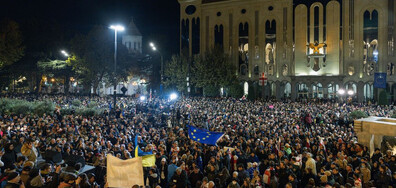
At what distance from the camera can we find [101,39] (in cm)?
4722

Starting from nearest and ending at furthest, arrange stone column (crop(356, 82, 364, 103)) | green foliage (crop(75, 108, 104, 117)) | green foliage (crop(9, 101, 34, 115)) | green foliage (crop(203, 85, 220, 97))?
1. green foliage (crop(75, 108, 104, 117))
2. green foliage (crop(9, 101, 34, 115))
3. stone column (crop(356, 82, 364, 103))
4. green foliage (crop(203, 85, 220, 97))

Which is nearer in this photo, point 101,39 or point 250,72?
point 101,39

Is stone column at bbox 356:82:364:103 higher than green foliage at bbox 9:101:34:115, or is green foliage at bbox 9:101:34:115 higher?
stone column at bbox 356:82:364:103

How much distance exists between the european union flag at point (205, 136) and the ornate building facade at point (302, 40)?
122 ft

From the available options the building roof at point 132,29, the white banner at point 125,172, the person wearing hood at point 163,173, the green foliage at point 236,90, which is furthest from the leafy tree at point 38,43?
the white banner at point 125,172

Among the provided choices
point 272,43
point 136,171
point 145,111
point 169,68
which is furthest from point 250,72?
point 136,171

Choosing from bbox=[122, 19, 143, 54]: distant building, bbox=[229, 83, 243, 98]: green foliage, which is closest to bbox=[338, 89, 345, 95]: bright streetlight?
bbox=[229, 83, 243, 98]: green foliage

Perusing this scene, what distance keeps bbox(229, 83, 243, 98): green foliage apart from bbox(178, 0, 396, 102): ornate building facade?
12.1ft

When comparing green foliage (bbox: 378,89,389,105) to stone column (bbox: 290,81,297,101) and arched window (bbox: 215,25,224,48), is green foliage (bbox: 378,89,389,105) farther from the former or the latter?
arched window (bbox: 215,25,224,48)

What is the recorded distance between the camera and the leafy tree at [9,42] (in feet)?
133

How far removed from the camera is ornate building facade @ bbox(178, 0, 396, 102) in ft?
141

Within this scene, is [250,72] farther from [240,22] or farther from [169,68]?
[169,68]

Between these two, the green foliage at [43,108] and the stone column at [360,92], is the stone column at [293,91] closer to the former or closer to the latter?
the stone column at [360,92]

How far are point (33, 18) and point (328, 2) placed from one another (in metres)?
46.7
